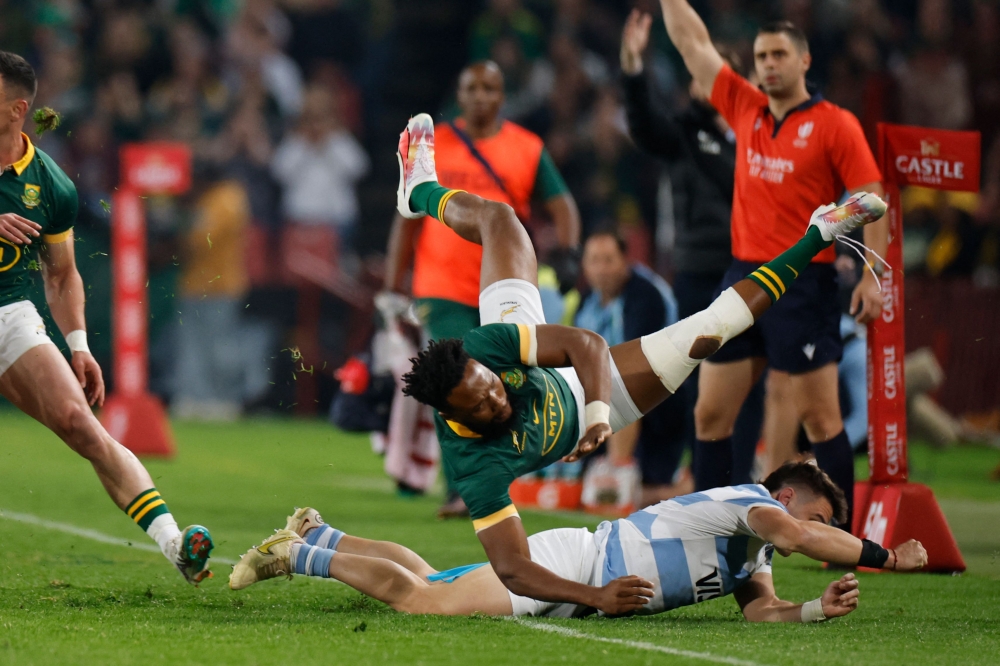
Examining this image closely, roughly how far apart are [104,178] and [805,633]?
12625 mm

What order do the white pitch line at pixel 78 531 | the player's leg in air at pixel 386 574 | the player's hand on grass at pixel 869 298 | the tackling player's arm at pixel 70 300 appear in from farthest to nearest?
the white pitch line at pixel 78 531 < the player's hand on grass at pixel 869 298 < the tackling player's arm at pixel 70 300 < the player's leg in air at pixel 386 574

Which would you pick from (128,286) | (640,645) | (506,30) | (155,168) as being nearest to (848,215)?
(640,645)

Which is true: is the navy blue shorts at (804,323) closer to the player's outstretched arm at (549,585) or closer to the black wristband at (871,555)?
the black wristband at (871,555)

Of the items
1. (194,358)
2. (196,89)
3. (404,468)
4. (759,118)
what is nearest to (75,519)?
(404,468)

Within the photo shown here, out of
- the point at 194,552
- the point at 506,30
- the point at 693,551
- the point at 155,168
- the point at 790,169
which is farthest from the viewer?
the point at 506,30

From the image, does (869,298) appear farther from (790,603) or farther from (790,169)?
(790,603)

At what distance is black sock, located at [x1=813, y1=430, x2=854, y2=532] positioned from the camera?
704cm

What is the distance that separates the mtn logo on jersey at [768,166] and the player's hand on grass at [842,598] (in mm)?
2458

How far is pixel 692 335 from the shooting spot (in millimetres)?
6176

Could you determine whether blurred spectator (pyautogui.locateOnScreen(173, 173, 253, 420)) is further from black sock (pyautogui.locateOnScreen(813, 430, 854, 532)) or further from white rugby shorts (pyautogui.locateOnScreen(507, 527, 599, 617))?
white rugby shorts (pyautogui.locateOnScreen(507, 527, 599, 617))

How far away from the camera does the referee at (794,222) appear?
22.7ft

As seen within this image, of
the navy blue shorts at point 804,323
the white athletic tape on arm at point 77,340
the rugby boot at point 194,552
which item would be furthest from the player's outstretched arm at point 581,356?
the white athletic tape on arm at point 77,340

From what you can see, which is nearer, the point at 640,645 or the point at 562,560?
the point at 640,645

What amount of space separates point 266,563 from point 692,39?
352 centimetres
